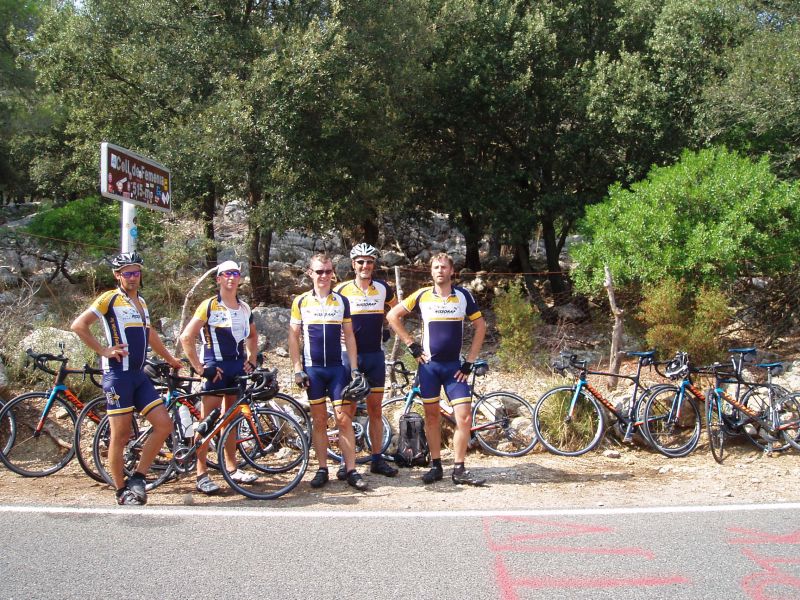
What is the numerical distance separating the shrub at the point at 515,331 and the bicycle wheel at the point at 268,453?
4492mm

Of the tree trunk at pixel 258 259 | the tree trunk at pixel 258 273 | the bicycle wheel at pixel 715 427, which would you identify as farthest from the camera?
the tree trunk at pixel 258 273

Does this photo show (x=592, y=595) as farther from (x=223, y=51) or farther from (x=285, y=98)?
(x=223, y=51)

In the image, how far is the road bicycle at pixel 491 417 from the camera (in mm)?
7426

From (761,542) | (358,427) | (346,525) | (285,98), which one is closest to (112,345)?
(346,525)

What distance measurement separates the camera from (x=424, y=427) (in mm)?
7012

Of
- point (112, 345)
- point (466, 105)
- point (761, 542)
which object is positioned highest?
point (466, 105)

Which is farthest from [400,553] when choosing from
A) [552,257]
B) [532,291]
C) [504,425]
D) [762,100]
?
[552,257]

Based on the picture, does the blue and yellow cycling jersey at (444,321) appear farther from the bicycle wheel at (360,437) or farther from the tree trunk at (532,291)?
the tree trunk at (532,291)

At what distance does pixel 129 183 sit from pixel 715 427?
269 inches

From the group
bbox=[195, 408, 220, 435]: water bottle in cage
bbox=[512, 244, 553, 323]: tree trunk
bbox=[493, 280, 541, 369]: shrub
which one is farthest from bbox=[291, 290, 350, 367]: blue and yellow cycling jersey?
bbox=[512, 244, 553, 323]: tree trunk

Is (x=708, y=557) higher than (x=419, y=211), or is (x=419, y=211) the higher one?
(x=419, y=211)

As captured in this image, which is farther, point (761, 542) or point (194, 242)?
point (194, 242)

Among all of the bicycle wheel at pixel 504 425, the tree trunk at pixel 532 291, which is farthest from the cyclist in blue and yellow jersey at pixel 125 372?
the tree trunk at pixel 532 291

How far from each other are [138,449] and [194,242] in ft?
26.0
